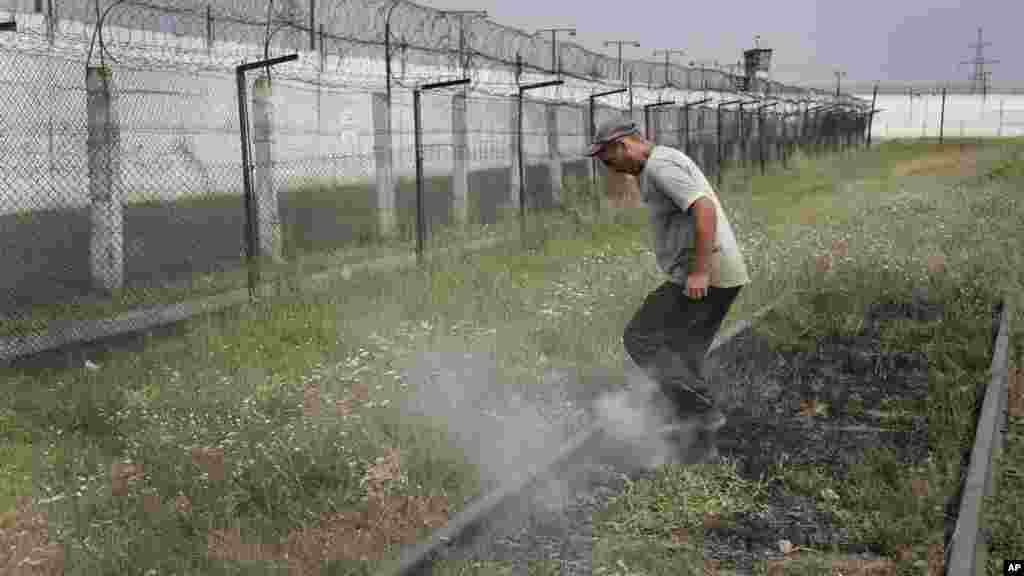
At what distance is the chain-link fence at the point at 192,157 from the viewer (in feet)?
33.8

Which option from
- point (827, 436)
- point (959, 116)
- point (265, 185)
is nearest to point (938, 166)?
point (265, 185)

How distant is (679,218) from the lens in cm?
590

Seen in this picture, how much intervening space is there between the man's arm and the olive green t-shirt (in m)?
0.04

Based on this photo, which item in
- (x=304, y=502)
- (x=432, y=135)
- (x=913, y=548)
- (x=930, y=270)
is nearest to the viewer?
(x=913, y=548)

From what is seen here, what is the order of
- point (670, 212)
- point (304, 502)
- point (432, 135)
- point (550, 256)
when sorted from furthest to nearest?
1. point (432, 135)
2. point (550, 256)
3. point (670, 212)
4. point (304, 502)

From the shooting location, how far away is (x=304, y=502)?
514 centimetres

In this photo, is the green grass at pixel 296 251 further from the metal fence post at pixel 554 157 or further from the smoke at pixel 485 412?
the metal fence post at pixel 554 157

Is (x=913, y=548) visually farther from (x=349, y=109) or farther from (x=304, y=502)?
(x=349, y=109)

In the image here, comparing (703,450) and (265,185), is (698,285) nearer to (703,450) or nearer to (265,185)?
(703,450)

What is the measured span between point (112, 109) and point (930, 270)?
28.9ft

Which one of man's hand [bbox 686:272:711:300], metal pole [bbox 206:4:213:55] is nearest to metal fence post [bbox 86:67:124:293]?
metal pole [bbox 206:4:213:55]

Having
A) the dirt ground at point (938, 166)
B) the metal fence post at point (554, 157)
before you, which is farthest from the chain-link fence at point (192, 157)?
the dirt ground at point (938, 166)

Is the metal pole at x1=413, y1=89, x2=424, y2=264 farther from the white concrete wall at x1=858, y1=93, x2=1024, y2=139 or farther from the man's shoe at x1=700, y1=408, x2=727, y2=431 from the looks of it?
the white concrete wall at x1=858, y1=93, x2=1024, y2=139

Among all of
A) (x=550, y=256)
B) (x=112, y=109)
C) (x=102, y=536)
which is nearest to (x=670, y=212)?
(x=102, y=536)
